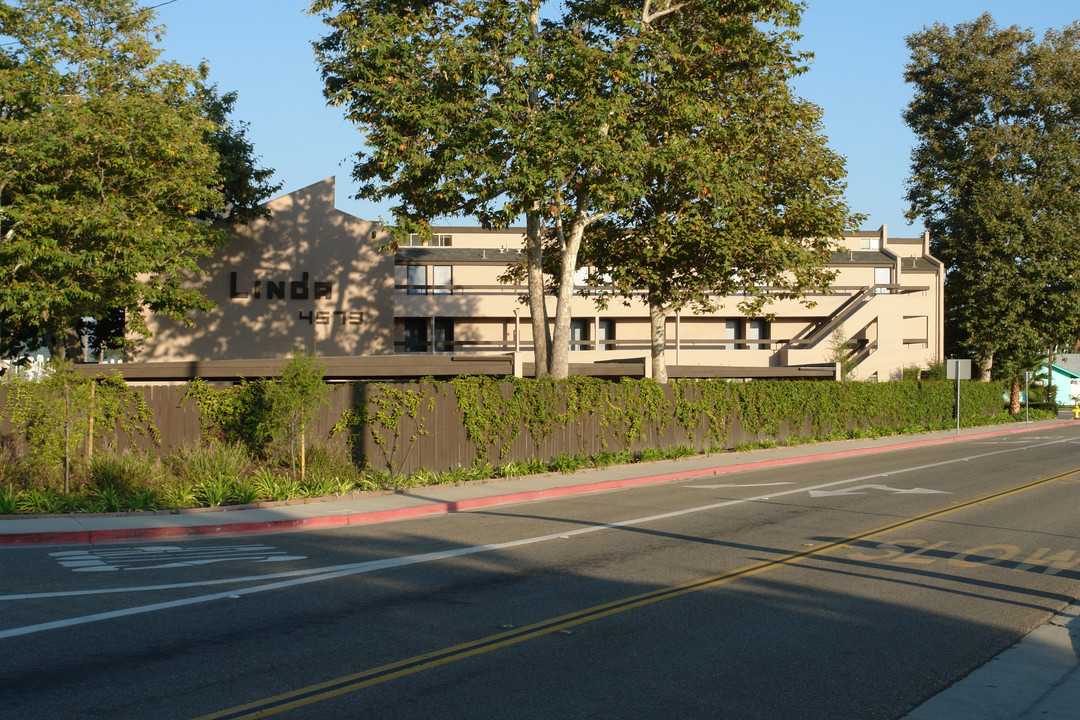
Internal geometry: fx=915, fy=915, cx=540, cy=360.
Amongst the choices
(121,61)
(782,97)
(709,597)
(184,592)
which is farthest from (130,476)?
(782,97)

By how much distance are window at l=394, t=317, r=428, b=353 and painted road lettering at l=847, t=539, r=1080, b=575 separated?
1357 inches

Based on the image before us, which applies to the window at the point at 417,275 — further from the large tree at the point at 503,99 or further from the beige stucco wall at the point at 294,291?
the large tree at the point at 503,99

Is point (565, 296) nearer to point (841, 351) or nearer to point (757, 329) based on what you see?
point (841, 351)

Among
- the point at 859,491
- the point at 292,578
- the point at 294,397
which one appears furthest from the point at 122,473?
the point at 859,491

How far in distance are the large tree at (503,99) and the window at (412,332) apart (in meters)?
22.8

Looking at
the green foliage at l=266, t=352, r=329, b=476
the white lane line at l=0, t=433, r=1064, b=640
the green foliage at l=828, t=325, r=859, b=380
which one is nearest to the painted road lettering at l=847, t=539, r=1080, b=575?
the white lane line at l=0, t=433, r=1064, b=640

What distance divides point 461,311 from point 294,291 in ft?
31.1

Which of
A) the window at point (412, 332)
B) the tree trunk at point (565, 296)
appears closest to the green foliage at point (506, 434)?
the tree trunk at point (565, 296)

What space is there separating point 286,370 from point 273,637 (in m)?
10.2

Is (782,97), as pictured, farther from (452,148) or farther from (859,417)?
(859,417)

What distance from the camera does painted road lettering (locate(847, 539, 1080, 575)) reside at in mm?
11180

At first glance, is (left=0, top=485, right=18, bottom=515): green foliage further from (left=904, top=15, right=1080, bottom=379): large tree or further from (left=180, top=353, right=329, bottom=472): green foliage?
(left=904, top=15, right=1080, bottom=379): large tree

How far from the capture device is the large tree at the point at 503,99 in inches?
797

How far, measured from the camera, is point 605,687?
649cm
